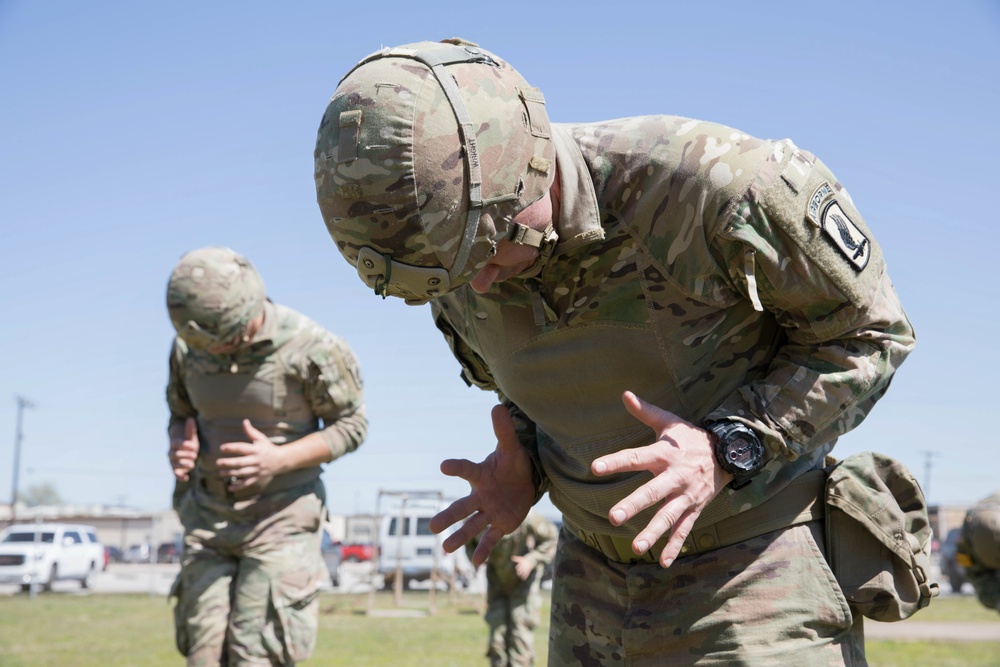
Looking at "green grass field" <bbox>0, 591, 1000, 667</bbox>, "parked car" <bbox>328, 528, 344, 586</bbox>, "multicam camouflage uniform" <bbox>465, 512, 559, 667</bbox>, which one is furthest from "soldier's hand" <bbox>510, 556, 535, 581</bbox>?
"parked car" <bbox>328, 528, 344, 586</bbox>

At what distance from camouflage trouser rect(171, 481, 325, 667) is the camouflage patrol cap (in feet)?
18.3

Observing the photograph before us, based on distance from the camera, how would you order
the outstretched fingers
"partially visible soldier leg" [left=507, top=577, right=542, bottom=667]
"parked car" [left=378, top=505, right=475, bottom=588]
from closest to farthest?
the outstretched fingers, "partially visible soldier leg" [left=507, top=577, right=542, bottom=667], "parked car" [left=378, top=505, right=475, bottom=588]

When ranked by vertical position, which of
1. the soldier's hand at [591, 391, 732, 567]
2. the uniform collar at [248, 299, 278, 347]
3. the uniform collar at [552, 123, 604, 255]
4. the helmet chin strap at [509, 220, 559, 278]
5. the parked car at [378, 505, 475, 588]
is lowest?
the parked car at [378, 505, 475, 588]

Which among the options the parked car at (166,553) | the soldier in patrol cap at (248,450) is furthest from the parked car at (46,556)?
the soldier in patrol cap at (248,450)

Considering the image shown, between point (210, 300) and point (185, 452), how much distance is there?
1015 mm

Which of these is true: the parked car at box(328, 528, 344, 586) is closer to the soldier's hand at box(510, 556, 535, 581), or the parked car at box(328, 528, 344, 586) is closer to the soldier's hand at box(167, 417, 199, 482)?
the soldier's hand at box(510, 556, 535, 581)

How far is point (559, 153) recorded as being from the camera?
312 cm

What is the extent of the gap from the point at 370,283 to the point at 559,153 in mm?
653

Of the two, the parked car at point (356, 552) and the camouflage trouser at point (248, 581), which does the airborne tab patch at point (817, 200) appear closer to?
the camouflage trouser at point (248, 581)

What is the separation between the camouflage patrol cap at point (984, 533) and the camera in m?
9.05

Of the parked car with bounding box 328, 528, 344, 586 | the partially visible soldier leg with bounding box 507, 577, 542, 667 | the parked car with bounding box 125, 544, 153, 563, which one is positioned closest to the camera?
the partially visible soldier leg with bounding box 507, 577, 542, 667

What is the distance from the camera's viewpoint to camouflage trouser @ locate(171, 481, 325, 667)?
6668mm

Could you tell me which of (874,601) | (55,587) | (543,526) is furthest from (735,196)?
(55,587)

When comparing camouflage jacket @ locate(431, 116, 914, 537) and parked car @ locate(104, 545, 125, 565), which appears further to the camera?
parked car @ locate(104, 545, 125, 565)
